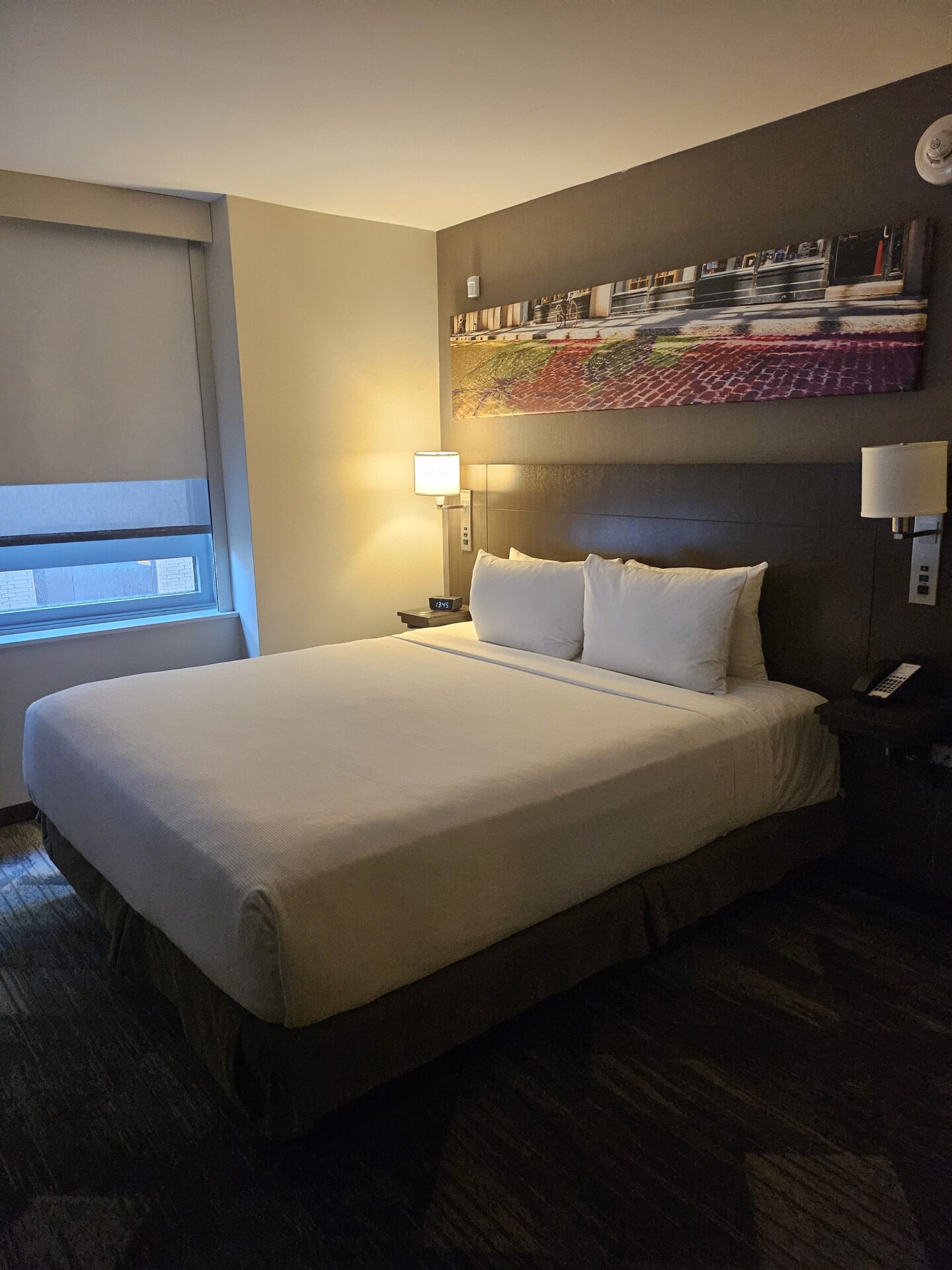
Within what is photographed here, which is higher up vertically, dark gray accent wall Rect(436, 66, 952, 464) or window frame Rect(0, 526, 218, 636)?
dark gray accent wall Rect(436, 66, 952, 464)

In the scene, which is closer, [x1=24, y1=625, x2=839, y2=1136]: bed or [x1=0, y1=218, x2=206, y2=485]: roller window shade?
[x1=24, y1=625, x2=839, y2=1136]: bed

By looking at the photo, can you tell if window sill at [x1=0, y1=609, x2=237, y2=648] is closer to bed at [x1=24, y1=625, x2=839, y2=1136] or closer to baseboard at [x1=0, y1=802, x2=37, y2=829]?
baseboard at [x1=0, y1=802, x2=37, y2=829]

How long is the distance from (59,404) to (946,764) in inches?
141

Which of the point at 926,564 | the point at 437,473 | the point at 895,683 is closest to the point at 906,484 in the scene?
the point at 926,564

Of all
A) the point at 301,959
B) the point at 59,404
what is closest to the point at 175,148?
the point at 59,404

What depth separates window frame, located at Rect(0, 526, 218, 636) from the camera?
365 centimetres

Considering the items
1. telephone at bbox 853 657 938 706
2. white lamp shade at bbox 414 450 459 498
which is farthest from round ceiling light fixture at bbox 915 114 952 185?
white lamp shade at bbox 414 450 459 498

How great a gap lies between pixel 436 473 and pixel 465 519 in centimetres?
34

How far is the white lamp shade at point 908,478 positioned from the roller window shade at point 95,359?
2925mm

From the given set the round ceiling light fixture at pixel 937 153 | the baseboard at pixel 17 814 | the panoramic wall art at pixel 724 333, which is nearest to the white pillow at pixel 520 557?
the panoramic wall art at pixel 724 333

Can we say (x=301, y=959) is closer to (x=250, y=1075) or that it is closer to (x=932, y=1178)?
(x=250, y=1075)

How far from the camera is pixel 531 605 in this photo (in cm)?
349

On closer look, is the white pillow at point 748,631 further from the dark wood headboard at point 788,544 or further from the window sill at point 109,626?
the window sill at point 109,626

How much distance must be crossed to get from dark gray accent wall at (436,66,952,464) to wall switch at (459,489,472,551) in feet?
0.67
